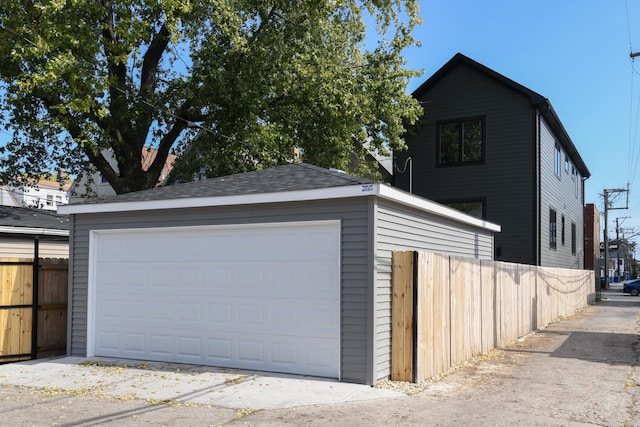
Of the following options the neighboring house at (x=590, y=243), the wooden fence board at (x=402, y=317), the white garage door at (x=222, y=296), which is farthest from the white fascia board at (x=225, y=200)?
the neighboring house at (x=590, y=243)

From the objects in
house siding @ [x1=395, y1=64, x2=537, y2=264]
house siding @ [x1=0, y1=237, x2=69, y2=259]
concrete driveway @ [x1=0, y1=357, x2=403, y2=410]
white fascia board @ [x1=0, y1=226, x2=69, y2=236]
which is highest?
house siding @ [x1=395, y1=64, x2=537, y2=264]

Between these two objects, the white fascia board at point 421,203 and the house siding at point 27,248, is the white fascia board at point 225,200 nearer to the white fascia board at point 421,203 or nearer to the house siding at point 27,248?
the white fascia board at point 421,203

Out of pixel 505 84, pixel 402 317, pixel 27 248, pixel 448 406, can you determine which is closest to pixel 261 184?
pixel 402 317

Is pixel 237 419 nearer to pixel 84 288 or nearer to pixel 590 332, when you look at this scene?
pixel 84 288

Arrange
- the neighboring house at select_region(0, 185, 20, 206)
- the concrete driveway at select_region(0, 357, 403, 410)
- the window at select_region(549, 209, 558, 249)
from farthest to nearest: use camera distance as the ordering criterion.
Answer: the neighboring house at select_region(0, 185, 20, 206), the window at select_region(549, 209, 558, 249), the concrete driveway at select_region(0, 357, 403, 410)

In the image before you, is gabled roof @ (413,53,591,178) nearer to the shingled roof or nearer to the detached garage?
the detached garage

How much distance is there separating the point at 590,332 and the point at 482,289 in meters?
5.77

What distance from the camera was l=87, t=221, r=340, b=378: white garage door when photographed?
8617 mm

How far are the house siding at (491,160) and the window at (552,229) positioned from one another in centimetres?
268

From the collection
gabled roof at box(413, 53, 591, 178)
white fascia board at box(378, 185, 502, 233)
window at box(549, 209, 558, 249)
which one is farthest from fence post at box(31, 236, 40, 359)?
window at box(549, 209, 558, 249)

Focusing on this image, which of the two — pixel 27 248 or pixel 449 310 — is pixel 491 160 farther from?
pixel 27 248

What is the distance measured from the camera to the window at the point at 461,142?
19594 millimetres

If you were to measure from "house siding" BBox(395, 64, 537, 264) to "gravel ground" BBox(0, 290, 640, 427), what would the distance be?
9.20 m

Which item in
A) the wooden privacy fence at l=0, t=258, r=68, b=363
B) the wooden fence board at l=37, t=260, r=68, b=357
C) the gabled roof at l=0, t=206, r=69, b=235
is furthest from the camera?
the gabled roof at l=0, t=206, r=69, b=235
